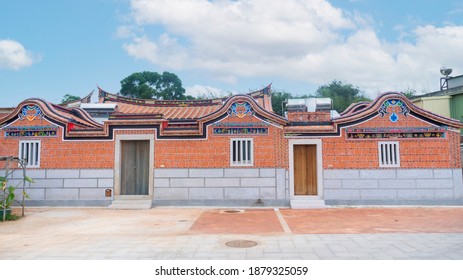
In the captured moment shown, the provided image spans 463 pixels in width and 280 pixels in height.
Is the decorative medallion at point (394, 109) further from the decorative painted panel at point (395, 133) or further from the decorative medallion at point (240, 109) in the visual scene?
the decorative medallion at point (240, 109)

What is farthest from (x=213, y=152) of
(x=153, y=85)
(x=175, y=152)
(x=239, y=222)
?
(x=153, y=85)

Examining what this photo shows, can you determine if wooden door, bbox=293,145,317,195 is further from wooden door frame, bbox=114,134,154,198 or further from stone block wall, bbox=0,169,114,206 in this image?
stone block wall, bbox=0,169,114,206

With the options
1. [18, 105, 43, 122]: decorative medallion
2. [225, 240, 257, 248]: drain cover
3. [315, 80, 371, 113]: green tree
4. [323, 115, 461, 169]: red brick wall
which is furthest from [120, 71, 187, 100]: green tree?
[225, 240, 257, 248]: drain cover

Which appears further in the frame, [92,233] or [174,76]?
[174,76]

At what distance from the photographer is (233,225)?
25.9 ft

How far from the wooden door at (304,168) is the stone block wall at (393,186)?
52cm

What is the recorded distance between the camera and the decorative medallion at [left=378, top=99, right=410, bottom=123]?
10953 millimetres

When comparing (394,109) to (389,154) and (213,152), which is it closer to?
(389,154)


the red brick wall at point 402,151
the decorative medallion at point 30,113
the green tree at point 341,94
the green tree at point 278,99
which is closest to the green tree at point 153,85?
the green tree at point 278,99

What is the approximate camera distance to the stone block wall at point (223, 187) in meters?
10.9

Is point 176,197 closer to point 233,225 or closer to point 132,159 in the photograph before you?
point 132,159

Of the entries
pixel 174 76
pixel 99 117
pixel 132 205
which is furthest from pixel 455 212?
pixel 174 76

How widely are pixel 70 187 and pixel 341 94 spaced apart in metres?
31.3

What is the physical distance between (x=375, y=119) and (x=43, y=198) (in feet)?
37.1
